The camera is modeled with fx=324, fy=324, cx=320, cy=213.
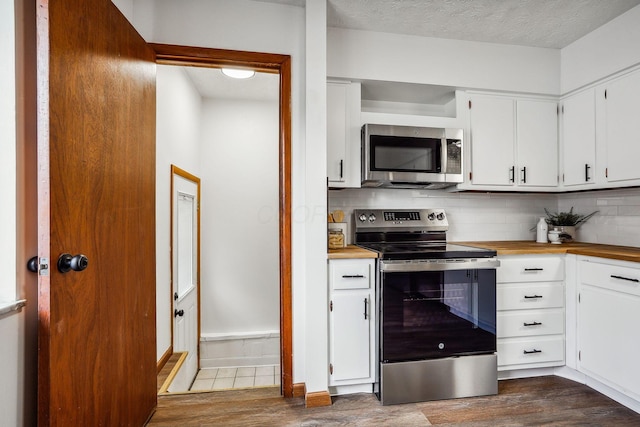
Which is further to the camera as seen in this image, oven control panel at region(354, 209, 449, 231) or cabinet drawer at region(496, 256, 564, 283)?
oven control panel at region(354, 209, 449, 231)

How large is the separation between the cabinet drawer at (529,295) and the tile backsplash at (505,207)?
0.66 metres

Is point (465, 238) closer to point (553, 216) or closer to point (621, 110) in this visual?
point (553, 216)

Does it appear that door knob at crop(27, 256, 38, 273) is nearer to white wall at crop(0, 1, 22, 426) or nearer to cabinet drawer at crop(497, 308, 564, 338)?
white wall at crop(0, 1, 22, 426)

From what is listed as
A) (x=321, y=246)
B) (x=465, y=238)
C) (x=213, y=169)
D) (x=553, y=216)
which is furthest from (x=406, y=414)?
(x=213, y=169)

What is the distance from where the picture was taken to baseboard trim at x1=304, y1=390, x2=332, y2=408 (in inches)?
77.2

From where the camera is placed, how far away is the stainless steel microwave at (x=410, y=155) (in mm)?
2334

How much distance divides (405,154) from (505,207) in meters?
1.20

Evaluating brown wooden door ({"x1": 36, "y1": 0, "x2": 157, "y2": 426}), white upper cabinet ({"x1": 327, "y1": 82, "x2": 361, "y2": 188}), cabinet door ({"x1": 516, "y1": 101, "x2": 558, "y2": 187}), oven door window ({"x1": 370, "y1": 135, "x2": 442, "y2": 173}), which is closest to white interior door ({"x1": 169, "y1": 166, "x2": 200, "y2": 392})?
brown wooden door ({"x1": 36, "y1": 0, "x2": 157, "y2": 426})

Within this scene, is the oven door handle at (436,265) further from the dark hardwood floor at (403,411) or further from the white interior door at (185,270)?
the white interior door at (185,270)

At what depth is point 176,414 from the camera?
6.25ft

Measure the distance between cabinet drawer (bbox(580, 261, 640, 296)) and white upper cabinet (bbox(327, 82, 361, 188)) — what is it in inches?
63.6

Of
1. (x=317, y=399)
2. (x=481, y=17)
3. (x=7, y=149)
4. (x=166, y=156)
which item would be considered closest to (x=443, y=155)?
(x=481, y=17)

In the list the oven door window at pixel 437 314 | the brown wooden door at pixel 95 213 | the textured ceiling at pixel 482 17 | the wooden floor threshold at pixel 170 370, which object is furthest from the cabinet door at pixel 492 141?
the wooden floor threshold at pixel 170 370

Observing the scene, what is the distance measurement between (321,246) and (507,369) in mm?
1559
